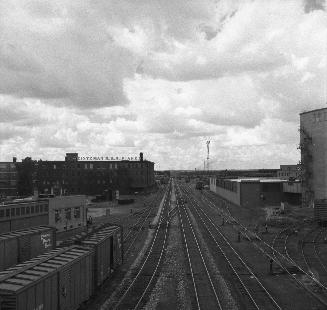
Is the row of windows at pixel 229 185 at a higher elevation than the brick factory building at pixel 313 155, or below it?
below

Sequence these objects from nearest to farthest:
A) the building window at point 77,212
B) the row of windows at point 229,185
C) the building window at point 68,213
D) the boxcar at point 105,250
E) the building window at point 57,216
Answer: the boxcar at point 105,250, the building window at point 57,216, the building window at point 68,213, the building window at point 77,212, the row of windows at point 229,185

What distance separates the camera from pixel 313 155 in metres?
75.7

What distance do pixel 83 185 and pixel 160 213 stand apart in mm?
51370

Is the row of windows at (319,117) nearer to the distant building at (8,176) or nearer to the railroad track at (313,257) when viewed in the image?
the railroad track at (313,257)

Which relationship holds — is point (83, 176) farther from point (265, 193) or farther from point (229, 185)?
point (265, 193)

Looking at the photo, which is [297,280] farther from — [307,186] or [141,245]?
[307,186]

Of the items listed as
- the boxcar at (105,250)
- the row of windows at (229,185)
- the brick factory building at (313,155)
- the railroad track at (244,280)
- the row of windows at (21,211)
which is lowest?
the railroad track at (244,280)

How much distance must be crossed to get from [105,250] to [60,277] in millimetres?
7925

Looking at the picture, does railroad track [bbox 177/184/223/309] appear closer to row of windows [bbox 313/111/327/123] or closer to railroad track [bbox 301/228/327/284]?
railroad track [bbox 301/228/327/284]

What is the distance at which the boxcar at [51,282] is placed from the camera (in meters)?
15.1

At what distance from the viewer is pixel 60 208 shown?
4981cm

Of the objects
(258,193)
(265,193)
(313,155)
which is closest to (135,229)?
(258,193)

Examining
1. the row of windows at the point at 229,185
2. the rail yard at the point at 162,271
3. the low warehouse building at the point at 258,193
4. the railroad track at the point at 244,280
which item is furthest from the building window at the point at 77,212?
the row of windows at the point at 229,185

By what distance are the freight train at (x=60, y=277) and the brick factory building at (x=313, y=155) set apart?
55.8 m
